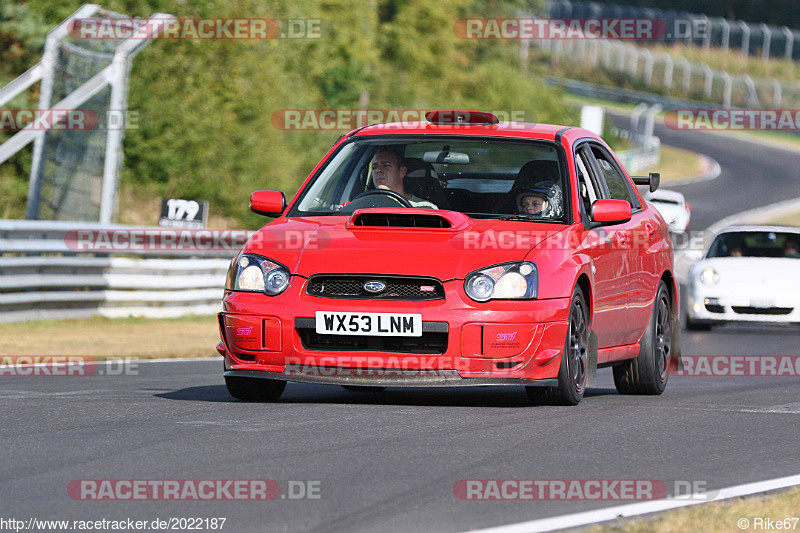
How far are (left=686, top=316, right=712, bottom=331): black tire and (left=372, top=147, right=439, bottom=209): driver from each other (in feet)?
34.4

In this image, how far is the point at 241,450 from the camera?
21.2 ft

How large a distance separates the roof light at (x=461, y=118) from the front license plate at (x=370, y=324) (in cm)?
208

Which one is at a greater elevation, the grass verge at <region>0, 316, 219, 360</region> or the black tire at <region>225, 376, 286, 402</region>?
the black tire at <region>225, 376, 286, 402</region>

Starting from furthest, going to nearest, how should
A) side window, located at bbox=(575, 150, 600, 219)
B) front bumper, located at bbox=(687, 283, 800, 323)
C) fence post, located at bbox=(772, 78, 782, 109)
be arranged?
fence post, located at bbox=(772, 78, 782, 109)
front bumper, located at bbox=(687, 283, 800, 323)
side window, located at bbox=(575, 150, 600, 219)

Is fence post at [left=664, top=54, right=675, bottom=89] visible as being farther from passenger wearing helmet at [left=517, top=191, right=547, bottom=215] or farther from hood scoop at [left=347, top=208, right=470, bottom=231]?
hood scoop at [left=347, top=208, right=470, bottom=231]

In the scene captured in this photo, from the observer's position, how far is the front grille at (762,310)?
18516mm

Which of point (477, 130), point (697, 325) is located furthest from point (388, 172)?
point (697, 325)

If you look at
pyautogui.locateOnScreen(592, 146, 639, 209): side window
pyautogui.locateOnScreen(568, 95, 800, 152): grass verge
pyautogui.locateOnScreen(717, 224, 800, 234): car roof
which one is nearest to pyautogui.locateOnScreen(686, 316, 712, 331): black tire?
pyautogui.locateOnScreen(717, 224, 800, 234): car roof

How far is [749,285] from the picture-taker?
61.3 ft

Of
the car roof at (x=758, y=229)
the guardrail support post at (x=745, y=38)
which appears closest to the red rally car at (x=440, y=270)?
the car roof at (x=758, y=229)

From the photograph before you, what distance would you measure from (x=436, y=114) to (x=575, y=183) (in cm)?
120

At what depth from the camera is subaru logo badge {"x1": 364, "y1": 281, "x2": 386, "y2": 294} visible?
803cm

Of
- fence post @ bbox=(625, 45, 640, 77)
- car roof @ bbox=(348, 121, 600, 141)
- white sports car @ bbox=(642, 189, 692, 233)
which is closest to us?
car roof @ bbox=(348, 121, 600, 141)

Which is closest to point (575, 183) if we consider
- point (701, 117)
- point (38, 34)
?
point (38, 34)
